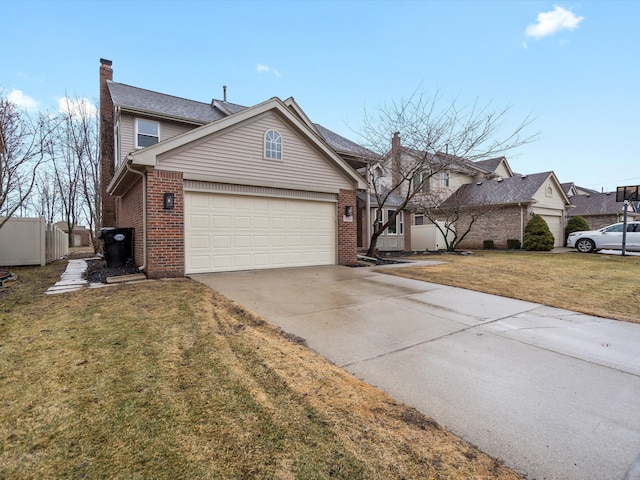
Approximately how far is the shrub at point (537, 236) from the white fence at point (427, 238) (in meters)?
4.39

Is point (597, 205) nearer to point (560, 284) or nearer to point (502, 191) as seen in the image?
point (502, 191)

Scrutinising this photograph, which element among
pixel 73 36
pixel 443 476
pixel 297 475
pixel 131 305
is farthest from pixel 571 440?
pixel 73 36

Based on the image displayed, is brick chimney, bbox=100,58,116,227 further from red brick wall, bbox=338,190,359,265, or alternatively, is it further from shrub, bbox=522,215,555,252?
shrub, bbox=522,215,555,252

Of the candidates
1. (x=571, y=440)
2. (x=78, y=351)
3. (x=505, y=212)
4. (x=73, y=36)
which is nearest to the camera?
(x=571, y=440)

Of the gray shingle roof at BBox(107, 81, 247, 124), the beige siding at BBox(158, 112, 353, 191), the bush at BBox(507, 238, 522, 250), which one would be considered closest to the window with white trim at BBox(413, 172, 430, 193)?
the beige siding at BBox(158, 112, 353, 191)

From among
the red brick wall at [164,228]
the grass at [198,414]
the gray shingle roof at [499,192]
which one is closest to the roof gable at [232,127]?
the red brick wall at [164,228]

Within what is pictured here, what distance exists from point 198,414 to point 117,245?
8254mm

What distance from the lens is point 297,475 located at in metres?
1.77

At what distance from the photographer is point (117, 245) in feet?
29.2

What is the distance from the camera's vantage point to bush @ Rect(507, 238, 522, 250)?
758 inches

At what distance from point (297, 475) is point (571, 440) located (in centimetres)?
195

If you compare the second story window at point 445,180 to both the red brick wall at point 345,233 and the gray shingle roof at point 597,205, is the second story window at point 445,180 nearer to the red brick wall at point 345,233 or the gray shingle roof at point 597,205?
the gray shingle roof at point 597,205

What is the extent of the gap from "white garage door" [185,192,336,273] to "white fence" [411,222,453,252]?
11.6 meters

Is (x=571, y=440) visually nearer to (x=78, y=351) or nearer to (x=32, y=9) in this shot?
(x=78, y=351)
